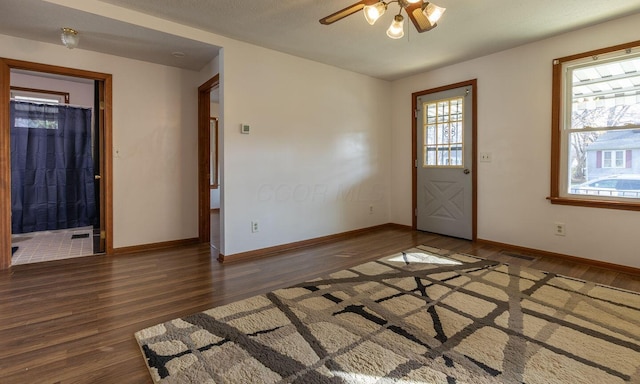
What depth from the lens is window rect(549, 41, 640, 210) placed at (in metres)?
3.09

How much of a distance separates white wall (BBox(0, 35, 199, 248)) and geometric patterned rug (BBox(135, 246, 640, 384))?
7.58 ft

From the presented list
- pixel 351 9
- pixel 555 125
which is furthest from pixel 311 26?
pixel 555 125

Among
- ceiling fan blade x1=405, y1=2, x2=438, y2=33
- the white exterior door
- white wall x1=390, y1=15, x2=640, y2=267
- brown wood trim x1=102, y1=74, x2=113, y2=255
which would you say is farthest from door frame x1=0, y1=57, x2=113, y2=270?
white wall x1=390, y1=15, x2=640, y2=267

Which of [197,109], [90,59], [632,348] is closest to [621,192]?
[632,348]

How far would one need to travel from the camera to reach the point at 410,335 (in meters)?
1.90

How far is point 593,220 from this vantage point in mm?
3283

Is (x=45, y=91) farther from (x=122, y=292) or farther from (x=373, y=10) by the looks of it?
(x=373, y=10)

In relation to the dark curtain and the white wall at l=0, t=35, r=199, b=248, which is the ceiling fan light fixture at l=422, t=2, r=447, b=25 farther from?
the dark curtain

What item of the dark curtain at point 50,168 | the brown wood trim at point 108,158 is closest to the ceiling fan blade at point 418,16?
the brown wood trim at point 108,158

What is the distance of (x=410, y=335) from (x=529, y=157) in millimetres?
2976

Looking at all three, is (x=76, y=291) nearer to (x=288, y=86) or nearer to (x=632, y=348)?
(x=288, y=86)

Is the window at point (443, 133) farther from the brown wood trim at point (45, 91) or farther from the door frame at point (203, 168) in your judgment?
the brown wood trim at point (45, 91)

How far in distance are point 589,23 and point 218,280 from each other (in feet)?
14.6

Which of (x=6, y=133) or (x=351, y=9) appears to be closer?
(x=351, y=9)
